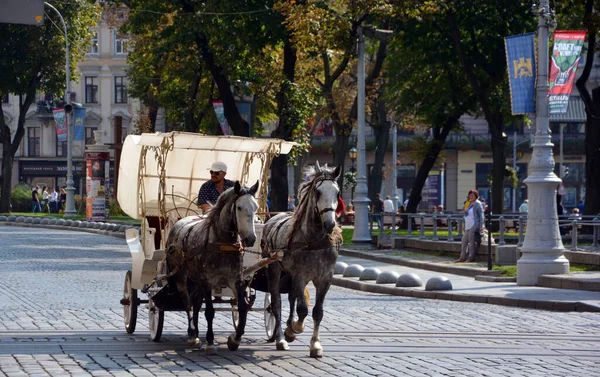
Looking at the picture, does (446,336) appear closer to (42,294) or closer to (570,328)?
(570,328)

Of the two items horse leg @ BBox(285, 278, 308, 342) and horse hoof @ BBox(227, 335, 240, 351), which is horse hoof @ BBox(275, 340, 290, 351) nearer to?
horse leg @ BBox(285, 278, 308, 342)

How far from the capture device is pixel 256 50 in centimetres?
4053

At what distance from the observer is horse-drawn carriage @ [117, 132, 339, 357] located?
1229 centimetres

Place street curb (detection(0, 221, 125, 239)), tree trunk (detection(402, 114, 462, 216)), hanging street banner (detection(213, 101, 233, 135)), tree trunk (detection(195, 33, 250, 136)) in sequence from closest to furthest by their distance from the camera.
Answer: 1. tree trunk (detection(195, 33, 250, 136))
2. hanging street banner (detection(213, 101, 233, 135))
3. street curb (detection(0, 221, 125, 239))
4. tree trunk (detection(402, 114, 462, 216))

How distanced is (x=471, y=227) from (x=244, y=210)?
16779 millimetres

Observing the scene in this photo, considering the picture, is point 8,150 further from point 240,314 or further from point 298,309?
point 240,314

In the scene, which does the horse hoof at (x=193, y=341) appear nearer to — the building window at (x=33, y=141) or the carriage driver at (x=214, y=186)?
the carriage driver at (x=214, y=186)

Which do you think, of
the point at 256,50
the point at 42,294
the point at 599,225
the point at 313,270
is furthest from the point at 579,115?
the point at 313,270

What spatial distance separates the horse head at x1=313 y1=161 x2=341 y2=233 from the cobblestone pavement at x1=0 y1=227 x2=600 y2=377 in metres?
1.38

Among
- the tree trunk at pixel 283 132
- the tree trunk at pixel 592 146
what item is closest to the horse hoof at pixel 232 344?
the tree trunk at pixel 592 146

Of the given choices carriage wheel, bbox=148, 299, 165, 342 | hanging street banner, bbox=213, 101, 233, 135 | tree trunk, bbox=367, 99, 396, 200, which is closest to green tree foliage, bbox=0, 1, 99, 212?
tree trunk, bbox=367, 99, 396, 200

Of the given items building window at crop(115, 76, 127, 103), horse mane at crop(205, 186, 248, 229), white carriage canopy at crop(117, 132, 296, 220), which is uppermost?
building window at crop(115, 76, 127, 103)

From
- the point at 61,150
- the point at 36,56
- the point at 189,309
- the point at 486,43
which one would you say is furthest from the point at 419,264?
the point at 61,150

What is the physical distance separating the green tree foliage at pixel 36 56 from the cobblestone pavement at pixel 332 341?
1875 inches
